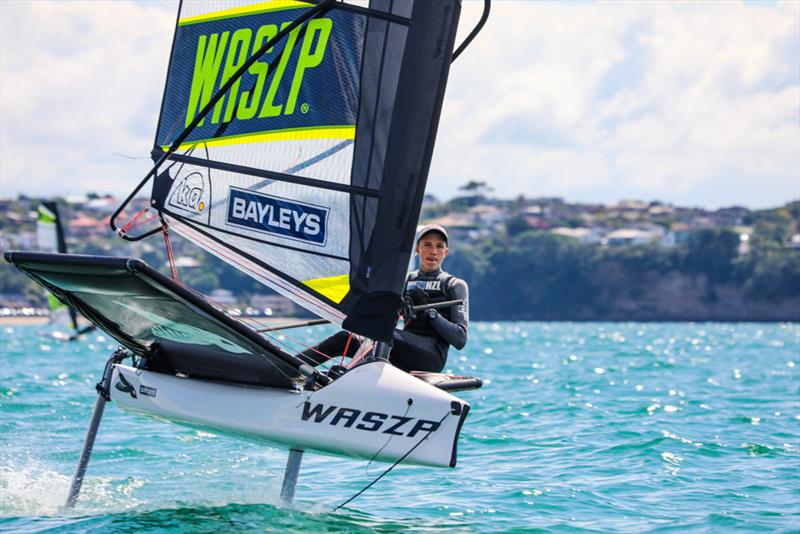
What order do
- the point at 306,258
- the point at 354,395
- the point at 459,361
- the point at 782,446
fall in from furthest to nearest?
the point at 459,361 < the point at 782,446 < the point at 306,258 < the point at 354,395

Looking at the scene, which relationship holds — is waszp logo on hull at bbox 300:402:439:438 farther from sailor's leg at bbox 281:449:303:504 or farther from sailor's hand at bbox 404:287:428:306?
sailor's hand at bbox 404:287:428:306

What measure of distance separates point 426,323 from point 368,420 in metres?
0.89

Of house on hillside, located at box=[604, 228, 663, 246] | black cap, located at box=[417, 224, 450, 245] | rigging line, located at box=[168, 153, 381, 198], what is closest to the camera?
rigging line, located at box=[168, 153, 381, 198]

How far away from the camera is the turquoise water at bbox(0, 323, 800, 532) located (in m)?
5.68

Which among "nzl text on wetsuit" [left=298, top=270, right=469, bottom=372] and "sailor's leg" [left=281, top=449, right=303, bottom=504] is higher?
"nzl text on wetsuit" [left=298, top=270, right=469, bottom=372]

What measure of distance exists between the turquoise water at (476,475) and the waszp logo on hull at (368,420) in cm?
60

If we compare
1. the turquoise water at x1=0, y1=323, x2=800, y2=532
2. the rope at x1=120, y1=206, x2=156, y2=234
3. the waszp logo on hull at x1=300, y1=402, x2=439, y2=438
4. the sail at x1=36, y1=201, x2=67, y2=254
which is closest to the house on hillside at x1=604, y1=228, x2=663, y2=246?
the sail at x1=36, y1=201, x2=67, y2=254

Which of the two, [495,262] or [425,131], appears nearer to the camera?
[425,131]

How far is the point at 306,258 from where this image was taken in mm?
5504

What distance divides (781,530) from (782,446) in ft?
9.40

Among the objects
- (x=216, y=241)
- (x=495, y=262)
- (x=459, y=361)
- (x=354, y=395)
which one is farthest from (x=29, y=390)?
(x=495, y=262)

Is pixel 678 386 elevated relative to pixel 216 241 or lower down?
lower down

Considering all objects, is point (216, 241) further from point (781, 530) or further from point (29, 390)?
point (29, 390)

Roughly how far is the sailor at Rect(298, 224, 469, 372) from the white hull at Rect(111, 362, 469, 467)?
1.46ft
